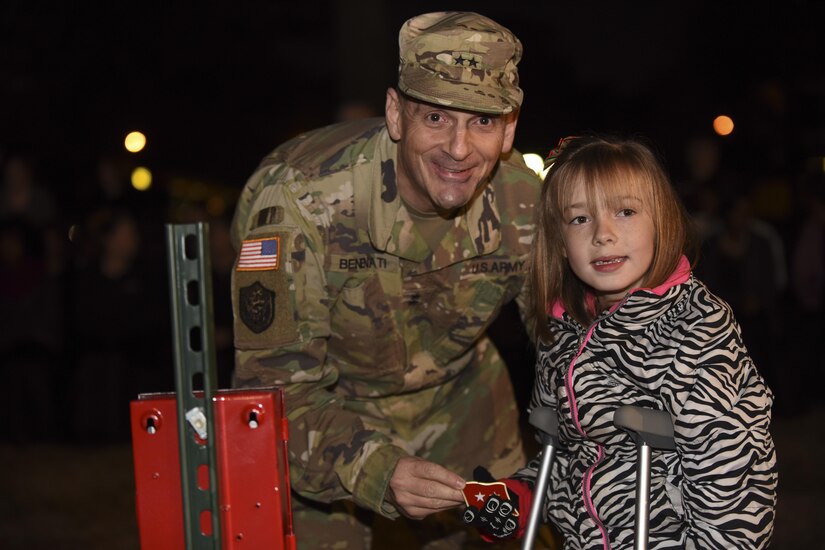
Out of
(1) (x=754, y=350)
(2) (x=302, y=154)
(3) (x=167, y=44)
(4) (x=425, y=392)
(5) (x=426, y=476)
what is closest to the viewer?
(5) (x=426, y=476)

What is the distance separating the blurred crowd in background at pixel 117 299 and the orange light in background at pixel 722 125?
21.2 inches

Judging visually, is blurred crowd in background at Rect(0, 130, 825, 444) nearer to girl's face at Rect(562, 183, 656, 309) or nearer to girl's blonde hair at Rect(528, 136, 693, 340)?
girl's blonde hair at Rect(528, 136, 693, 340)

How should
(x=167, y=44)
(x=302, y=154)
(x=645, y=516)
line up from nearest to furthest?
(x=645, y=516), (x=302, y=154), (x=167, y=44)

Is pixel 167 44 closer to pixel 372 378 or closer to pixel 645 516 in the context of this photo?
pixel 372 378

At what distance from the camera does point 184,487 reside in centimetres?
226

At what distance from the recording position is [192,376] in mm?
2238

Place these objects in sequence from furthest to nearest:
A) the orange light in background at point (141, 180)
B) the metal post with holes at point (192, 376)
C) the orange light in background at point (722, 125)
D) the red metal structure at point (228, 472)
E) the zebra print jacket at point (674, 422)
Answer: the orange light in background at point (141, 180) → the orange light in background at point (722, 125) → the zebra print jacket at point (674, 422) → the red metal structure at point (228, 472) → the metal post with holes at point (192, 376)

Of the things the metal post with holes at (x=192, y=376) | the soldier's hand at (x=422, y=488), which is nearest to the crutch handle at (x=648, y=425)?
the soldier's hand at (x=422, y=488)

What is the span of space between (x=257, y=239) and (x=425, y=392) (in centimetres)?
97

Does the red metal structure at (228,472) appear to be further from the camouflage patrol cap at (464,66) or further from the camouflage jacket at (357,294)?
the camouflage patrol cap at (464,66)

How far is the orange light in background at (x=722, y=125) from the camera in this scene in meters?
8.65

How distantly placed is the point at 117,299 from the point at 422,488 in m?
5.45

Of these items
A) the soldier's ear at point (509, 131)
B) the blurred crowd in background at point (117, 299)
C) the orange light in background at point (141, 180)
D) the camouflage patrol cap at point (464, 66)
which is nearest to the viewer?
the camouflage patrol cap at point (464, 66)

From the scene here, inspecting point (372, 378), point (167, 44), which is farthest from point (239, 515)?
point (167, 44)
